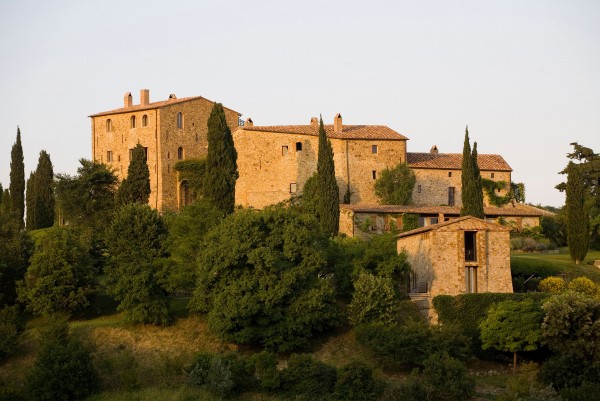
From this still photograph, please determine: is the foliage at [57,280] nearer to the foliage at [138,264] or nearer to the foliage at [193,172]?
the foliage at [138,264]

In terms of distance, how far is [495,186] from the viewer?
64375mm

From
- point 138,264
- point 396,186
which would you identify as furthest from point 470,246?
point 396,186

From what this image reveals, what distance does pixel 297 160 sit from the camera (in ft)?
202

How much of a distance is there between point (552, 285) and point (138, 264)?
19239mm

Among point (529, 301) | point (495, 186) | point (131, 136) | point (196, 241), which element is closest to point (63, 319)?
point (196, 241)

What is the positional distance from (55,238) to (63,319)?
5594 mm

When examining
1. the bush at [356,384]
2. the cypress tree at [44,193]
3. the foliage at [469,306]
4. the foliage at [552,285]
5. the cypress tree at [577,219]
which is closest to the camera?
the bush at [356,384]

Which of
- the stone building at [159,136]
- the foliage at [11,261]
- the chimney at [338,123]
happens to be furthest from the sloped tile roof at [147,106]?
the foliage at [11,261]

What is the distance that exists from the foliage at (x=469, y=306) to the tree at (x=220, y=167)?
46.1 feet

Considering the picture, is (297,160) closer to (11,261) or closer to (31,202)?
(31,202)

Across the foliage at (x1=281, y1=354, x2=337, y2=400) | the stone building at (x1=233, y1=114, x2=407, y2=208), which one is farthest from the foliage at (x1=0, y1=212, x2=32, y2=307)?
the stone building at (x1=233, y1=114, x2=407, y2=208)

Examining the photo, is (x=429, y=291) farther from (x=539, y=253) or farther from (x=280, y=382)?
(x=539, y=253)

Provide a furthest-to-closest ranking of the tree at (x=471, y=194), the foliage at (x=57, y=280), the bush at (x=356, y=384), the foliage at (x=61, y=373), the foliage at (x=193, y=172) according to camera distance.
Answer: the foliage at (x=193, y=172), the tree at (x=471, y=194), the foliage at (x=57, y=280), the foliage at (x=61, y=373), the bush at (x=356, y=384)

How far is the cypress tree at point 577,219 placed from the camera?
162ft
